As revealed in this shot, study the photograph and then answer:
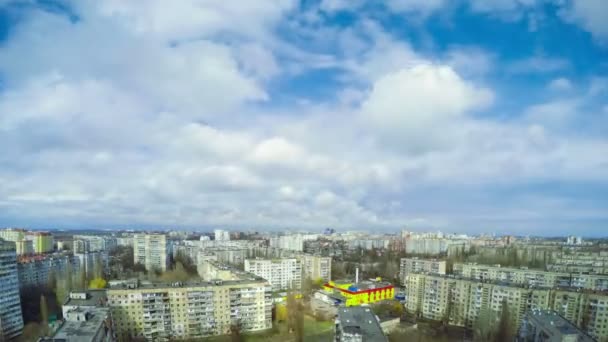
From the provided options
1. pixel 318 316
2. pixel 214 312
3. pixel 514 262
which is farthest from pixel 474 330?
pixel 514 262

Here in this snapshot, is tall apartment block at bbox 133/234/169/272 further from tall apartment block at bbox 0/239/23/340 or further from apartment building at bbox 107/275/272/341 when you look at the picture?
apartment building at bbox 107/275/272/341

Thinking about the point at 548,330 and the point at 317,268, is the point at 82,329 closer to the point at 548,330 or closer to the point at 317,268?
the point at 548,330

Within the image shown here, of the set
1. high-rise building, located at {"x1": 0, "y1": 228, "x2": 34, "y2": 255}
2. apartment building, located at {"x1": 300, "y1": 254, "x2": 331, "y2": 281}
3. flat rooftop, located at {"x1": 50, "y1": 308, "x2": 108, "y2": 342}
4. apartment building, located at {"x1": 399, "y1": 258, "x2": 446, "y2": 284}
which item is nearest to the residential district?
flat rooftop, located at {"x1": 50, "y1": 308, "x2": 108, "y2": 342}

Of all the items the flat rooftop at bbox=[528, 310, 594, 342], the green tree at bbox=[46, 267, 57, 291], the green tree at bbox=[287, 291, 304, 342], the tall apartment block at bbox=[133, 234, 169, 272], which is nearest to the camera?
the flat rooftop at bbox=[528, 310, 594, 342]

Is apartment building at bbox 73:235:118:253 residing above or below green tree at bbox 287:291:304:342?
below

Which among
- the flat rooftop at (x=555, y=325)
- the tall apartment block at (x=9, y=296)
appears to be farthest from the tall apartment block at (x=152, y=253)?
the flat rooftop at (x=555, y=325)

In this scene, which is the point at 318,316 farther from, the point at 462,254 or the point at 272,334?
the point at 462,254

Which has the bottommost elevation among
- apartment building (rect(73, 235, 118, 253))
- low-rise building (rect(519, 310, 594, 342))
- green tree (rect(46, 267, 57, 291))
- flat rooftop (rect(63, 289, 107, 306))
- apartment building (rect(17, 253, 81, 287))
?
apartment building (rect(73, 235, 118, 253))
